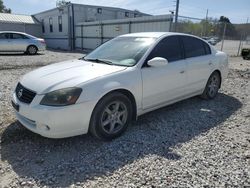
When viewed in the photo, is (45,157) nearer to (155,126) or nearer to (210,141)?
(155,126)

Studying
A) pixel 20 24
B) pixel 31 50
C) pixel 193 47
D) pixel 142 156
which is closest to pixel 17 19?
pixel 20 24

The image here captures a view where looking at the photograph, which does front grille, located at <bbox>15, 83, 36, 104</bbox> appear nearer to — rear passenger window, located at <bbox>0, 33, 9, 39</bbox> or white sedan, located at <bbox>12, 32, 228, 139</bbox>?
white sedan, located at <bbox>12, 32, 228, 139</bbox>

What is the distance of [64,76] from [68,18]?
22.9m

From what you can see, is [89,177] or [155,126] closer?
[89,177]

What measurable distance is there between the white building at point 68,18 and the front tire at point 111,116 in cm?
2266

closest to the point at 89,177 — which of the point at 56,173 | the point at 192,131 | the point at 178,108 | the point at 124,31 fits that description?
the point at 56,173

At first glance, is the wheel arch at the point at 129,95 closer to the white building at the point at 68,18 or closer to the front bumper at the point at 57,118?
the front bumper at the point at 57,118

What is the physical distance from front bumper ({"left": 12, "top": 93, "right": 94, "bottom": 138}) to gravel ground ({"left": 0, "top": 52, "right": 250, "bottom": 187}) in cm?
34

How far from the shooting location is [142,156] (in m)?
3.27

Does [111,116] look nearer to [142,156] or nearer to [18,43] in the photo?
[142,156]

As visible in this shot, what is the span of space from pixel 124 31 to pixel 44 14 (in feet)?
55.1

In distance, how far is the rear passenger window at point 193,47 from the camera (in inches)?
194

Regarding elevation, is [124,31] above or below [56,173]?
above

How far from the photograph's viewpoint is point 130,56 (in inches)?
160
